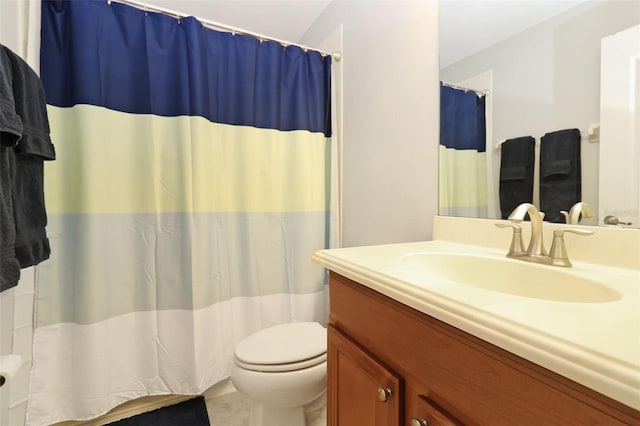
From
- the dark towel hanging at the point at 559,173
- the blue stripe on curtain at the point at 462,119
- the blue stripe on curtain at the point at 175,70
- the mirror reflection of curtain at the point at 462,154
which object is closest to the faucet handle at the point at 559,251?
the dark towel hanging at the point at 559,173

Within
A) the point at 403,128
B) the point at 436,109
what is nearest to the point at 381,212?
the point at 403,128

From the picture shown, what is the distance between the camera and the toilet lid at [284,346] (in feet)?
3.60

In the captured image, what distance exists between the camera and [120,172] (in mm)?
1310

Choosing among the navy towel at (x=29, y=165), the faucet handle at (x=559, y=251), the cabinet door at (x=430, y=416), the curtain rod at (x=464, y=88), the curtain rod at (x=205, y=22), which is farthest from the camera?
the curtain rod at (x=205, y=22)

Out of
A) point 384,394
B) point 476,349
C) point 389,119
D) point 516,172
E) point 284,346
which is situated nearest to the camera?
point 476,349

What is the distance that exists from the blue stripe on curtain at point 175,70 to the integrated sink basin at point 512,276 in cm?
113

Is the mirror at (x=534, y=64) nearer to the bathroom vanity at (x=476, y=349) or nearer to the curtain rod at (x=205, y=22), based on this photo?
the bathroom vanity at (x=476, y=349)

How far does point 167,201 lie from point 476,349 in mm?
1373

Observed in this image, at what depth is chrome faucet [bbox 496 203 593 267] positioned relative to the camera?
722 mm

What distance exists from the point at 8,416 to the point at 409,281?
3.94 ft

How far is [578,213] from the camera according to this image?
0.77 metres

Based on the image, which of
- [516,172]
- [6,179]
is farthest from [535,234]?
[6,179]

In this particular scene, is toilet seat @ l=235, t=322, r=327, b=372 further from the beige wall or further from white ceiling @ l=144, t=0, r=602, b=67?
white ceiling @ l=144, t=0, r=602, b=67

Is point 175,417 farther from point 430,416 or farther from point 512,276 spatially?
point 512,276
